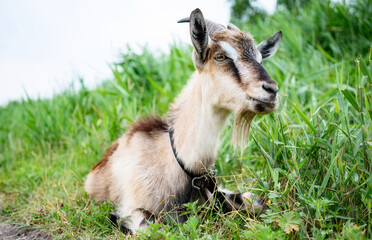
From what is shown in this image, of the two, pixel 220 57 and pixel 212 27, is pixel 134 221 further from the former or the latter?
pixel 212 27

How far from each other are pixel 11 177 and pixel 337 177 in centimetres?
414

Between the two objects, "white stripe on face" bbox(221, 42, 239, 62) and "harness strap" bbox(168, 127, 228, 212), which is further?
"harness strap" bbox(168, 127, 228, 212)

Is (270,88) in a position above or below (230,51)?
below

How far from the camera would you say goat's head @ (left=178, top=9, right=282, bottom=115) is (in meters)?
2.34

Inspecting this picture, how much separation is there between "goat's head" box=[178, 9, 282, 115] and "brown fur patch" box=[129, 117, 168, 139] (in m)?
0.72

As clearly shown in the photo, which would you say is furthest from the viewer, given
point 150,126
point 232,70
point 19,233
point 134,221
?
point 150,126

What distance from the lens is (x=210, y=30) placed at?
281cm

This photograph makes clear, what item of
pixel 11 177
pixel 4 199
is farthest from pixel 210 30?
pixel 11 177

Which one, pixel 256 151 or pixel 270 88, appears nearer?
pixel 270 88

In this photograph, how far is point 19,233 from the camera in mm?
2859

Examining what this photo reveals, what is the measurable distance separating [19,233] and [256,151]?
8.54 feet

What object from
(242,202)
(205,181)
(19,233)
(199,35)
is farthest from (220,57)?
(19,233)

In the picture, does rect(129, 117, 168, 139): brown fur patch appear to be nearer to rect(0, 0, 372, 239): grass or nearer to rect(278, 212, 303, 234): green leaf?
rect(0, 0, 372, 239): grass

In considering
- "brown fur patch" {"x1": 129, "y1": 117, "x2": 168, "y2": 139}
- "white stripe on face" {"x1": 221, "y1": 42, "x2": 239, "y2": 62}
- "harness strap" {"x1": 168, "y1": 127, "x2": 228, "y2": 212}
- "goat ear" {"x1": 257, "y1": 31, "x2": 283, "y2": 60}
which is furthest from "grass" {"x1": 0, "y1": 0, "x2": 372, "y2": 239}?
"brown fur patch" {"x1": 129, "y1": 117, "x2": 168, "y2": 139}
